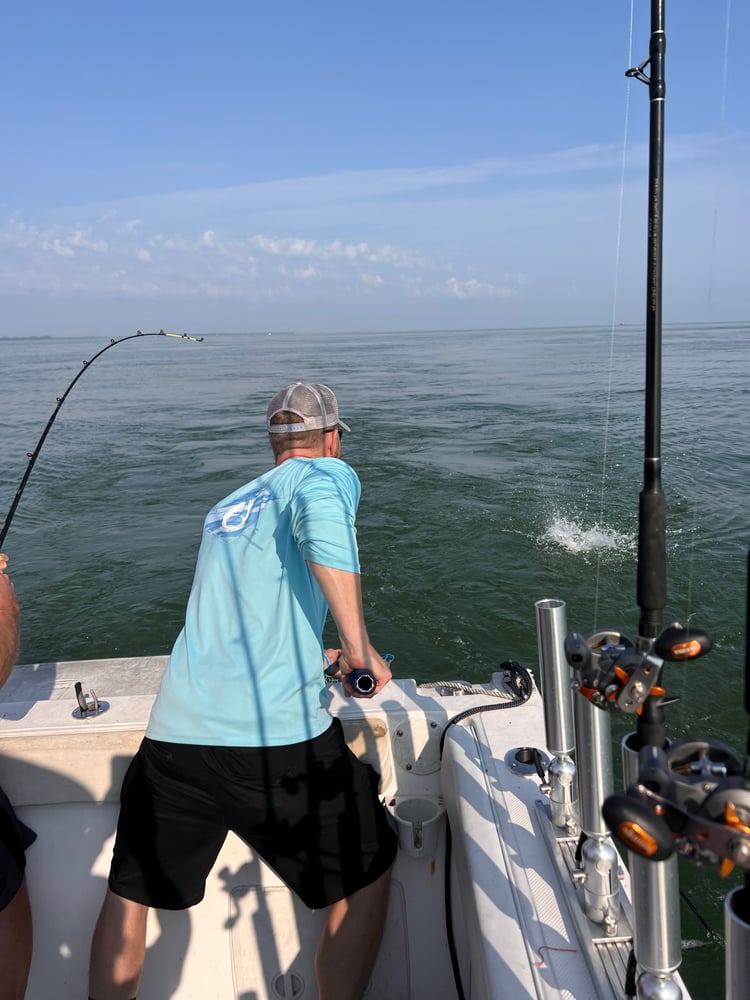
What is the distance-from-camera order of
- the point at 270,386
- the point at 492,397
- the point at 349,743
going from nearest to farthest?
the point at 349,743 < the point at 492,397 < the point at 270,386

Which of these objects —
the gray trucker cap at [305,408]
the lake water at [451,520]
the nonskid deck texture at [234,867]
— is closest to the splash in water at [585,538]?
the lake water at [451,520]

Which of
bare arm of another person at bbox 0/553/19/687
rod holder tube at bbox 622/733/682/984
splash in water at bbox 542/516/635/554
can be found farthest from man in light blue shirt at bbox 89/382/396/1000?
splash in water at bbox 542/516/635/554

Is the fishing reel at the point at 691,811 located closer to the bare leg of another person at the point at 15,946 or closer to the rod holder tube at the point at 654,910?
the rod holder tube at the point at 654,910

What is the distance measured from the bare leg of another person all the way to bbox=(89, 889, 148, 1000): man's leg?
0.21 m

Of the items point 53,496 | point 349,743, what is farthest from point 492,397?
point 349,743

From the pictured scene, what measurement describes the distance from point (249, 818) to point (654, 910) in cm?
102

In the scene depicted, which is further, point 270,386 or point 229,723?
point 270,386

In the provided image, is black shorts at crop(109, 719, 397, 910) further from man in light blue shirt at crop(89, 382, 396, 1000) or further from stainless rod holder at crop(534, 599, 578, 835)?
stainless rod holder at crop(534, 599, 578, 835)

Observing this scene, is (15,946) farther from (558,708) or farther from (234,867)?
(558,708)

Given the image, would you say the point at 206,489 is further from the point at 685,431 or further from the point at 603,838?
the point at 603,838

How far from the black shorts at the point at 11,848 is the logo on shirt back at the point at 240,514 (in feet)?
3.23

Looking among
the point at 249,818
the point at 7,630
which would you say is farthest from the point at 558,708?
the point at 7,630

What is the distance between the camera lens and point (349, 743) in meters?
2.25

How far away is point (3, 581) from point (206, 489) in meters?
8.59
